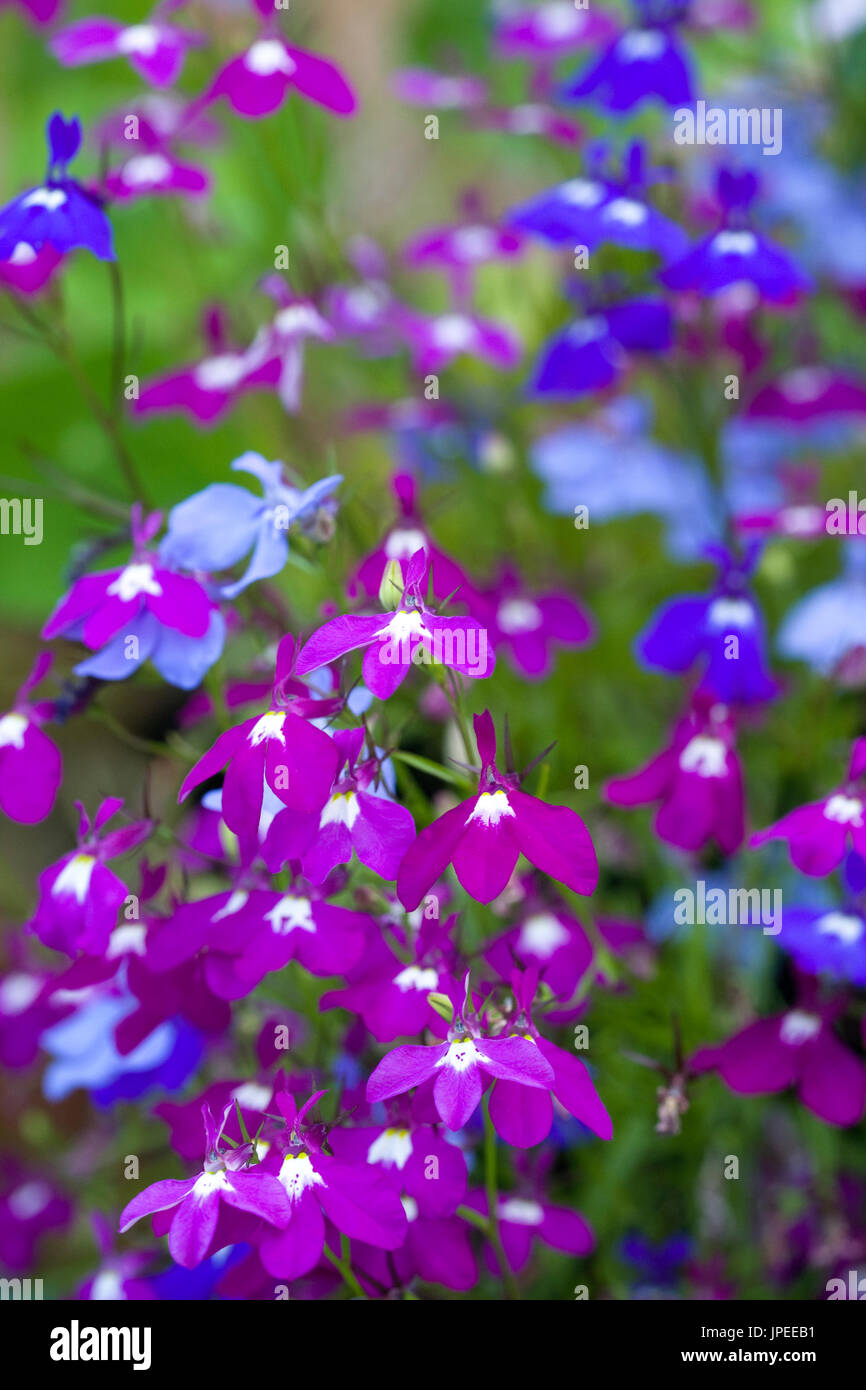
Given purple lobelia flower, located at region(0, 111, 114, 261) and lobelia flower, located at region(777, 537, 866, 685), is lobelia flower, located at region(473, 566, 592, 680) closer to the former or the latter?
lobelia flower, located at region(777, 537, 866, 685)

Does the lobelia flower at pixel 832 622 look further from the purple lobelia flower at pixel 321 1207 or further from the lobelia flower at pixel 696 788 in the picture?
the purple lobelia flower at pixel 321 1207

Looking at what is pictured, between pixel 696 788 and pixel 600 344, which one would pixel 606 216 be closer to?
pixel 600 344

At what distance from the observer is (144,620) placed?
0.51m

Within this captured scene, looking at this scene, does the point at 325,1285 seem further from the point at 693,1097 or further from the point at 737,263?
the point at 737,263

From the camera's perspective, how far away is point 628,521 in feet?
3.50

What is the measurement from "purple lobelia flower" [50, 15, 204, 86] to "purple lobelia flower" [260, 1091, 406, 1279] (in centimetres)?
48

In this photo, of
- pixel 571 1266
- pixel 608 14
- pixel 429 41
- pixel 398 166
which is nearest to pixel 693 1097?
pixel 571 1266

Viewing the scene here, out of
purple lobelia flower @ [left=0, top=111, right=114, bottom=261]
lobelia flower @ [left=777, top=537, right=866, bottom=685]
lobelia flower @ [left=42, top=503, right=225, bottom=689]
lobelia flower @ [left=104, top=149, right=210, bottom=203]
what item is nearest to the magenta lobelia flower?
lobelia flower @ [left=42, top=503, right=225, bottom=689]

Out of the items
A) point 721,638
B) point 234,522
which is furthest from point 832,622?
point 234,522

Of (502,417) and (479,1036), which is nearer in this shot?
(479,1036)

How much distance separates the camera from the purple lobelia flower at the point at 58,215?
19.5 inches

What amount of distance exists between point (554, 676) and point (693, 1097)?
0.90 ft

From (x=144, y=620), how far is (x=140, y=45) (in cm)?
31

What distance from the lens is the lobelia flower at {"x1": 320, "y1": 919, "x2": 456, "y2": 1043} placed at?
0.45m
